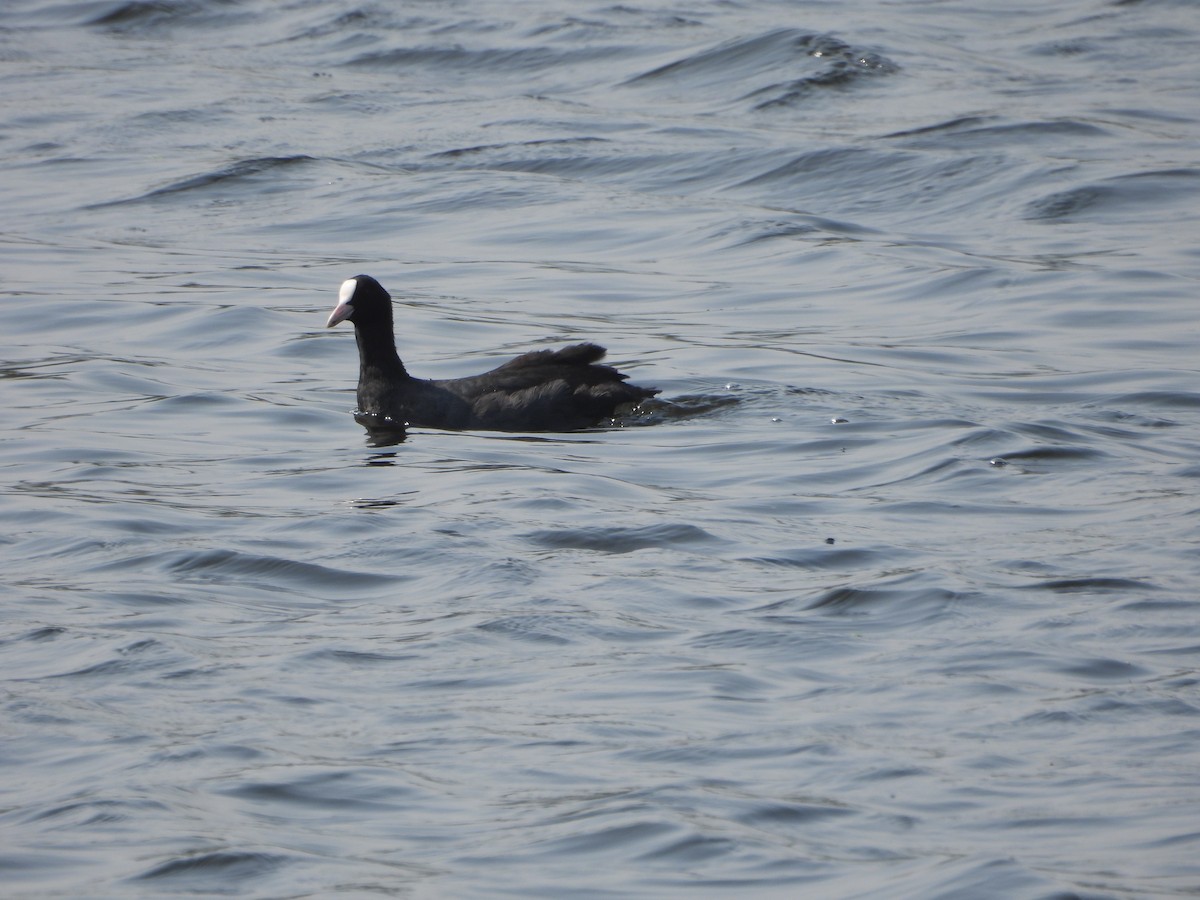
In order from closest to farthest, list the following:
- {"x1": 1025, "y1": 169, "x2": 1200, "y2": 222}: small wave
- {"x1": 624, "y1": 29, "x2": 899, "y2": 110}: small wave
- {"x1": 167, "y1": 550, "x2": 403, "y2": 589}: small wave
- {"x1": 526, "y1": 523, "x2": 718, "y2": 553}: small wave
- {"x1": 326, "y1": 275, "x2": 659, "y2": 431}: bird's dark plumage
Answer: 1. {"x1": 167, "y1": 550, "x2": 403, "y2": 589}: small wave
2. {"x1": 526, "y1": 523, "x2": 718, "y2": 553}: small wave
3. {"x1": 326, "y1": 275, "x2": 659, "y2": 431}: bird's dark plumage
4. {"x1": 1025, "y1": 169, "x2": 1200, "y2": 222}: small wave
5. {"x1": 624, "y1": 29, "x2": 899, "y2": 110}: small wave

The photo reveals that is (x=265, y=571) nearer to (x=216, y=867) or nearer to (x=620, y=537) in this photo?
(x=620, y=537)

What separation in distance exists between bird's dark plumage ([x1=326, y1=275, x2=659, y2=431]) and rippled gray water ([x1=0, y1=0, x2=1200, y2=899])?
0.17m

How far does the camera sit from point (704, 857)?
5.12m

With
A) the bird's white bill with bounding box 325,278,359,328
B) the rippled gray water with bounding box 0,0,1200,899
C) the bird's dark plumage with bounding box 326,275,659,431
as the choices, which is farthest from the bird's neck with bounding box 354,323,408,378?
the rippled gray water with bounding box 0,0,1200,899

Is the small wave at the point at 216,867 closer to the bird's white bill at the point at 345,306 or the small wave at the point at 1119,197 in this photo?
the bird's white bill at the point at 345,306

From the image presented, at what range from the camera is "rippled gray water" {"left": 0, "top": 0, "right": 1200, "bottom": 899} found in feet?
17.6

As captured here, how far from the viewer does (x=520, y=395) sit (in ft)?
36.3

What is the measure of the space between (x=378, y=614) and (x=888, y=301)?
7283 millimetres

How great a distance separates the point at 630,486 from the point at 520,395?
64.4 inches

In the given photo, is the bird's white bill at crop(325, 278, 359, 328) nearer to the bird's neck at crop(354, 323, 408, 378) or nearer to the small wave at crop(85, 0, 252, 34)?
the bird's neck at crop(354, 323, 408, 378)

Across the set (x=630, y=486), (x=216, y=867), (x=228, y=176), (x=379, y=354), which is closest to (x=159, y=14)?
(x=228, y=176)

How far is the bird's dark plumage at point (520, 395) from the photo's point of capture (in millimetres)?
11047

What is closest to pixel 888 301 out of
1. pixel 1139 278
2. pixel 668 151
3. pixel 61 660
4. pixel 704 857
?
pixel 1139 278

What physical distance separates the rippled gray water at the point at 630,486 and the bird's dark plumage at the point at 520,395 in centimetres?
17
